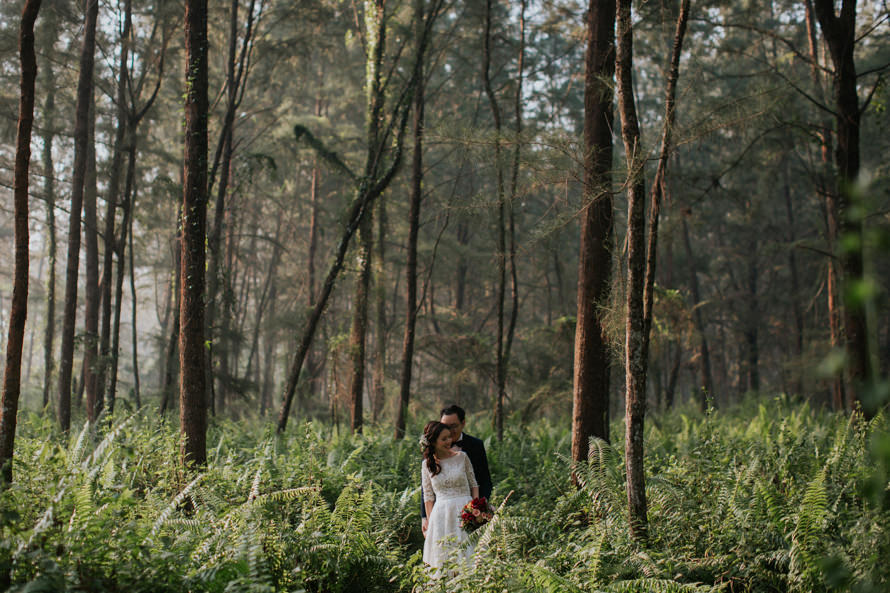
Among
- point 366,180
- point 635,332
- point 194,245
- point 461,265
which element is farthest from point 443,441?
point 461,265

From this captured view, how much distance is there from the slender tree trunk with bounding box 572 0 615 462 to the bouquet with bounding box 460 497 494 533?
9.62ft

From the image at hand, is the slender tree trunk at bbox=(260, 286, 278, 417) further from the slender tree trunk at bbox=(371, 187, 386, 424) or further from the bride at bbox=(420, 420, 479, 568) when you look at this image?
the bride at bbox=(420, 420, 479, 568)

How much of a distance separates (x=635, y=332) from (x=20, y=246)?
598 cm

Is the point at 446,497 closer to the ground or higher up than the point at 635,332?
closer to the ground

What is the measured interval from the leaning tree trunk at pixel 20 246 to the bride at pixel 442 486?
3.95 m

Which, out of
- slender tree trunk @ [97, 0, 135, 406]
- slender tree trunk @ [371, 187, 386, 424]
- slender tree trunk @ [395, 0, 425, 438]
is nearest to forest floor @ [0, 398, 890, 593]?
slender tree trunk @ [395, 0, 425, 438]

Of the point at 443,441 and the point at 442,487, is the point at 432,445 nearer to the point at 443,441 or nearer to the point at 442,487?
the point at 443,441

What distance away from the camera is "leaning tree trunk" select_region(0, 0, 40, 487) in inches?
247

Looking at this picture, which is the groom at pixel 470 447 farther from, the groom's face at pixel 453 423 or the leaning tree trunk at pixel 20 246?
the leaning tree trunk at pixel 20 246

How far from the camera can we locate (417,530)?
26.3ft

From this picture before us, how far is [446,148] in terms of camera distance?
95.9ft

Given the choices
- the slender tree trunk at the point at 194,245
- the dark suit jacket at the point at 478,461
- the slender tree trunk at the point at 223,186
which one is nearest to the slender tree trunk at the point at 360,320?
the slender tree trunk at the point at 223,186

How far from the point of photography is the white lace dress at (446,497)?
579cm

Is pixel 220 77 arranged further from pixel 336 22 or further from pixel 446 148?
pixel 446 148
